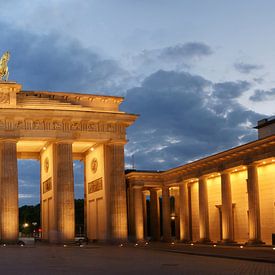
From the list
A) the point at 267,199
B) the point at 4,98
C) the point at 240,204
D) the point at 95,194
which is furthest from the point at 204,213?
the point at 4,98

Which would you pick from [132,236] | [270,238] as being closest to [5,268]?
[270,238]

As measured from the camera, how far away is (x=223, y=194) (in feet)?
186

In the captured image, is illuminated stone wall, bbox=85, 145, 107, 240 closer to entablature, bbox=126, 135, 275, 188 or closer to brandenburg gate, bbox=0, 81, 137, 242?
brandenburg gate, bbox=0, 81, 137, 242

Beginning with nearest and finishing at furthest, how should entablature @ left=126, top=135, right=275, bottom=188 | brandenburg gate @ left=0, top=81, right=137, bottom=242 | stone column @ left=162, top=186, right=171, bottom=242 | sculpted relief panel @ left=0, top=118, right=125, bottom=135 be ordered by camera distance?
entablature @ left=126, top=135, right=275, bottom=188 → brandenburg gate @ left=0, top=81, right=137, bottom=242 → sculpted relief panel @ left=0, top=118, right=125, bottom=135 → stone column @ left=162, top=186, right=171, bottom=242

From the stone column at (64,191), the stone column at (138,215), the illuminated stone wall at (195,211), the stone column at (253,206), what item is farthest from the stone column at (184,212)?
the stone column at (253,206)

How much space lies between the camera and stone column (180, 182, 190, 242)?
67188 millimetres

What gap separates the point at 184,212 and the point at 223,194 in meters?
11.5

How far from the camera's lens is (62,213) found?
187 ft

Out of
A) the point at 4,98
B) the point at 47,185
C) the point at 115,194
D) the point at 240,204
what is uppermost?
the point at 4,98

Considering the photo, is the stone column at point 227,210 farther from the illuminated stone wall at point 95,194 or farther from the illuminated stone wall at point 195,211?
the illuminated stone wall at point 195,211

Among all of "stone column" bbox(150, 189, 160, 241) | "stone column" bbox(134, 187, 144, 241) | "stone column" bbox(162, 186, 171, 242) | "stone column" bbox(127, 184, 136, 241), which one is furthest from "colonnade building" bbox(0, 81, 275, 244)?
"stone column" bbox(150, 189, 160, 241)

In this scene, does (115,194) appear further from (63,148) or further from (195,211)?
(195,211)

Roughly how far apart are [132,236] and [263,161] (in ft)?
80.4

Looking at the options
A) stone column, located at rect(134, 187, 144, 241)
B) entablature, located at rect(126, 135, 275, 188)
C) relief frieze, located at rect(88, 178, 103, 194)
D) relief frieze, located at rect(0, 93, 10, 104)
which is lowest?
stone column, located at rect(134, 187, 144, 241)
